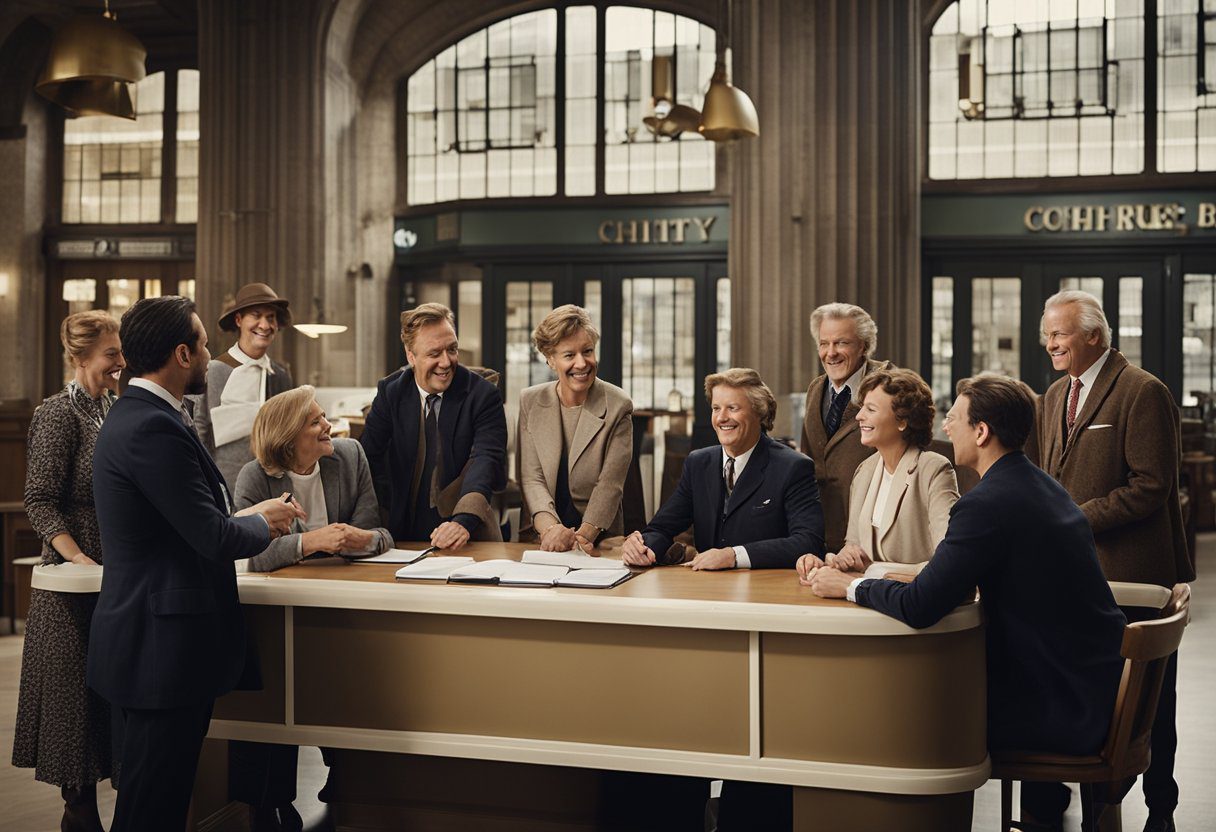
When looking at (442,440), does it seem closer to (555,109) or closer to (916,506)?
(916,506)

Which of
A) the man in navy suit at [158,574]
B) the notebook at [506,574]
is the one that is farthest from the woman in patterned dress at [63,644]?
the notebook at [506,574]

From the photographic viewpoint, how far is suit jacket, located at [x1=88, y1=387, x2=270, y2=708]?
8.30ft

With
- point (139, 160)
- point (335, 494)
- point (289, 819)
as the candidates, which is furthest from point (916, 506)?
point (139, 160)

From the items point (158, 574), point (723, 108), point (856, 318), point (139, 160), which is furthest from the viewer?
point (139, 160)

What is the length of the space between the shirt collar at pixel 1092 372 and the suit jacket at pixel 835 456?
62 cm

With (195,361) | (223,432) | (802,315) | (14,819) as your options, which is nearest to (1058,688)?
(195,361)

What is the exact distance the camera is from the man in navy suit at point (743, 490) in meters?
3.45

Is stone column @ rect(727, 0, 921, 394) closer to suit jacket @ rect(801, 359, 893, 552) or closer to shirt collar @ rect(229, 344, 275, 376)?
suit jacket @ rect(801, 359, 893, 552)

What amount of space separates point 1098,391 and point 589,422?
5.52ft

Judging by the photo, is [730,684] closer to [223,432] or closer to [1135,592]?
[1135,592]

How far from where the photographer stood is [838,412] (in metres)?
3.92

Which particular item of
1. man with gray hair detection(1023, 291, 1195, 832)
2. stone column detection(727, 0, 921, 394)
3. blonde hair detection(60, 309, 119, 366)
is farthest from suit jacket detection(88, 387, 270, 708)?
stone column detection(727, 0, 921, 394)

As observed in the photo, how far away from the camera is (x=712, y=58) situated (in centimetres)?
1304

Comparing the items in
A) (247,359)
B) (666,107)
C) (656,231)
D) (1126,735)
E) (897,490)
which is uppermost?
(666,107)
